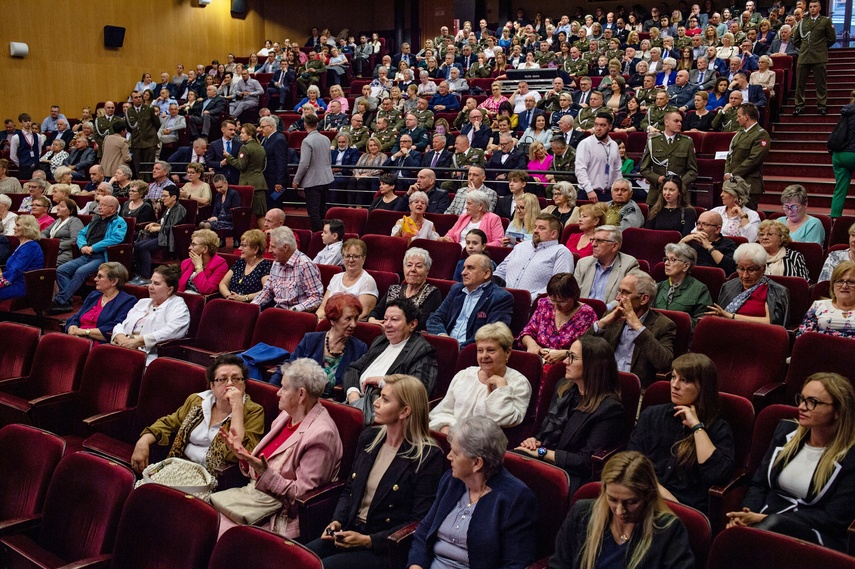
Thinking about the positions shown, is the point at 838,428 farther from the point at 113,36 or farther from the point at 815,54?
the point at 113,36

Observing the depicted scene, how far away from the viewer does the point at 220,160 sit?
821cm

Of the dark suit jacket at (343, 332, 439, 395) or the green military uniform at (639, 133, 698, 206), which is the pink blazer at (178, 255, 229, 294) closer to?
the dark suit jacket at (343, 332, 439, 395)

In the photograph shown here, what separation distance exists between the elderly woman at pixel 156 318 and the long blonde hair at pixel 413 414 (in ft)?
6.32

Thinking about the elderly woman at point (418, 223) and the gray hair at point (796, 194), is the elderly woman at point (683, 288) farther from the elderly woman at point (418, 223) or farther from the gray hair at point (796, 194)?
the elderly woman at point (418, 223)

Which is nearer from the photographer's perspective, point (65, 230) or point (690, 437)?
point (690, 437)

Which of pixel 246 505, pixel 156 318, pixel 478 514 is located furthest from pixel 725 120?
pixel 246 505

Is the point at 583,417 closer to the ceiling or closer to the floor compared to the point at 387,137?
closer to the floor

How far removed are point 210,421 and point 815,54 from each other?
7.38 m

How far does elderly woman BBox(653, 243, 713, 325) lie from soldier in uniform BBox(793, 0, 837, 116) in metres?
5.31

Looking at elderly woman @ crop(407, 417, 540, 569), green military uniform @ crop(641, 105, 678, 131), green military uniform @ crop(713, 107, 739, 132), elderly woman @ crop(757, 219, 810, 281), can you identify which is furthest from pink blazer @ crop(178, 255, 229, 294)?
green military uniform @ crop(713, 107, 739, 132)

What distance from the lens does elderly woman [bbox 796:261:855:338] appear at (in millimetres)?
3232

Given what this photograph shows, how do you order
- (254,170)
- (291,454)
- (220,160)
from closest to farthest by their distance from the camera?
1. (291,454)
2. (254,170)
3. (220,160)

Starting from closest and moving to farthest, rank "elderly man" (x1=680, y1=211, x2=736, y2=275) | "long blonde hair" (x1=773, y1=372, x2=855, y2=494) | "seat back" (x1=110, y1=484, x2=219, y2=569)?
"seat back" (x1=110, y1=484, x2=219, y2=569)
"long blonde hair" (x1=773, y1=372, x2=855, y2=494)
"elderly man" (x1=680, y1=211, x2=736, y2=275)

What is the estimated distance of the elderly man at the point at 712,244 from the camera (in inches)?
164
